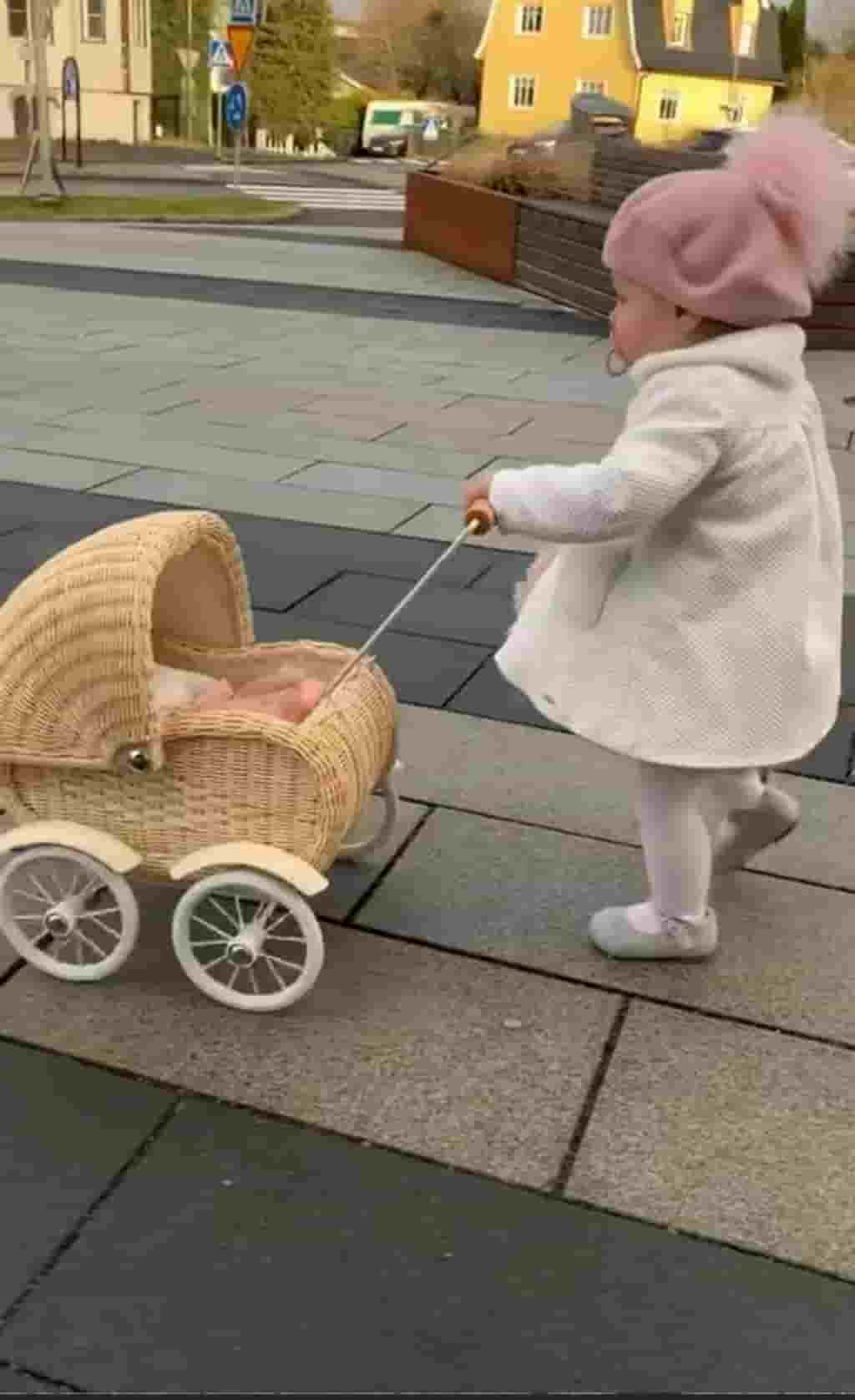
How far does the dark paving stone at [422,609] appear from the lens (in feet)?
16.0

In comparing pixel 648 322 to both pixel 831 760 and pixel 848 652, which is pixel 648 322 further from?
pixel 848 652

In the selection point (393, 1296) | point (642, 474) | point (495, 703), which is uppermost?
point (642, 474)

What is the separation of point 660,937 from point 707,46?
60138 mm

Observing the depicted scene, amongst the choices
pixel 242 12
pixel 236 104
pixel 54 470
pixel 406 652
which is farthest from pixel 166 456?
pixel 236 104

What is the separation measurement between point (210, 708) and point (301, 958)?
0.57 meters

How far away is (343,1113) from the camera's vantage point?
2496mm

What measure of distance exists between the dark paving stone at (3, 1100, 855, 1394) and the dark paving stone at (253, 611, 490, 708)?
7.01ft

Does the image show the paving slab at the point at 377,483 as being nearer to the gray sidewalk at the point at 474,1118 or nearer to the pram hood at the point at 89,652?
the gray sidewalk at the point at 474,1118

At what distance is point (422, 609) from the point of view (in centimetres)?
509

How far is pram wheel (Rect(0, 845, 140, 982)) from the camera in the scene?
278cm

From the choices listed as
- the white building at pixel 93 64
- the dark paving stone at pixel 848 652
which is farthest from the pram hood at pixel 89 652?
the white building at pixel 93 64

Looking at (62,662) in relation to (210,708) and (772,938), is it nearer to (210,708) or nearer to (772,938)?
(210,708)

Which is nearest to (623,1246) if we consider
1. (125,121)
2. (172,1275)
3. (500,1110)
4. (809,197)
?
(500,1110)

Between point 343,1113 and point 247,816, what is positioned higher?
point 247,816
